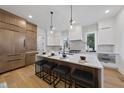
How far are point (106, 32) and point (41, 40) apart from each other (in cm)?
446

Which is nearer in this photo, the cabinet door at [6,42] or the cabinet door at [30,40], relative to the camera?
the cabinet door at [6,42]

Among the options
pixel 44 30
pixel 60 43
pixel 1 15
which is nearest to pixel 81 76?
pixel 1 15

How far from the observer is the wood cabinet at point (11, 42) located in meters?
3.28

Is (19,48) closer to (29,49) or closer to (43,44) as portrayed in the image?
(29,49)

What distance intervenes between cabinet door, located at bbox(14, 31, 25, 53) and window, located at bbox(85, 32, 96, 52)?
3826 millimetres

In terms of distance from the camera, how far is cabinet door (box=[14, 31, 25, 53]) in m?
3.83

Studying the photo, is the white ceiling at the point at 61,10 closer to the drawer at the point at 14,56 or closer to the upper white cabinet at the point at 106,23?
the upper white cabinet at the point at 106,23

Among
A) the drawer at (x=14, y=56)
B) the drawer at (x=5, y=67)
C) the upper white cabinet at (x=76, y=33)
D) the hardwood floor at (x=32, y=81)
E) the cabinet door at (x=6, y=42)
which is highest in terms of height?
the upper white cabinet at (x=76, y=33)

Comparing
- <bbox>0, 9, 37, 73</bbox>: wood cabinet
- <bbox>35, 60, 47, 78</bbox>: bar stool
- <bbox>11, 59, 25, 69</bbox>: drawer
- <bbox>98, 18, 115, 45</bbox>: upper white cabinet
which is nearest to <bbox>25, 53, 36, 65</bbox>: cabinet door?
<bbox>0, 9, 37, 73</bbox>: wood cabinet

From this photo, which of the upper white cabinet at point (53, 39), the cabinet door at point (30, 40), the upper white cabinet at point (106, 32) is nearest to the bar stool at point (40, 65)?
the cabinet door at point (30, 40)

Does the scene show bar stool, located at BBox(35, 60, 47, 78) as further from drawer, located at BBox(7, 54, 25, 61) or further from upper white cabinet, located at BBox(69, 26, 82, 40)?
upper white cabinet, located at BBox(69, 26, 82, 40)

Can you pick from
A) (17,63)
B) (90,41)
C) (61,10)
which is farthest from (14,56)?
(90,41)

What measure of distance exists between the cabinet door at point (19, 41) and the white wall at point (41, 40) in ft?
5.54

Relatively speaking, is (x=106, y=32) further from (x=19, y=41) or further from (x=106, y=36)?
(x=19, y=41)
